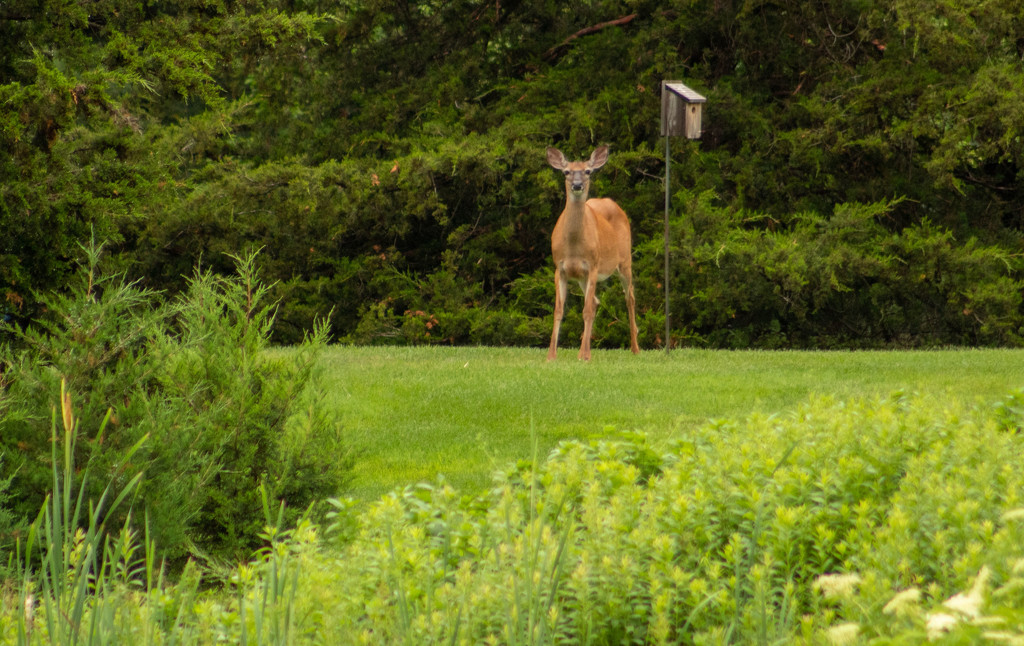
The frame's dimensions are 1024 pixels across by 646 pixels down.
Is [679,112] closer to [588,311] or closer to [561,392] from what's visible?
[588,311]

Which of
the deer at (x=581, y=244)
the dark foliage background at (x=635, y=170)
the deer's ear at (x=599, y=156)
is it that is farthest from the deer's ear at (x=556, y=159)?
the dark foliage background at (x=635, y=170)

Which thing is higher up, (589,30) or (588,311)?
(589,30)

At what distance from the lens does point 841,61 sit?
20.2 m

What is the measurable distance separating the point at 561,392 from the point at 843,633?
25.3 feet

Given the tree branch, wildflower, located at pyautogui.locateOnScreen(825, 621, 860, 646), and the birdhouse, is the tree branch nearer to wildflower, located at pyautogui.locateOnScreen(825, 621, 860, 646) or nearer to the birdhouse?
the birdhouse

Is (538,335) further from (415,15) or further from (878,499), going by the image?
(878,499)

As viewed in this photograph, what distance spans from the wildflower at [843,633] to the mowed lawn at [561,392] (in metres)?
4.21

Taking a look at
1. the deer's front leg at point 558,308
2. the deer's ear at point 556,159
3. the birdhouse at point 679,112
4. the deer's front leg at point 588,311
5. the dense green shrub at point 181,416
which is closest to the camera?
the dense green shrub at point 181,416

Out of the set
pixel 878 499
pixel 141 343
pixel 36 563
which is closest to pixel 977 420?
pixel 878 499

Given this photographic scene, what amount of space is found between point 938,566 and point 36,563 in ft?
12.6

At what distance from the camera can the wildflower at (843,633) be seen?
85.4 inches

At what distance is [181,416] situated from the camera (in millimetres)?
5402

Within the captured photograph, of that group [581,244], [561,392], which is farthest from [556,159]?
[561,392]

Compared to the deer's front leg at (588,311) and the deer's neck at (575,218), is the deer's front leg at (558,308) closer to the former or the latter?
the deer's front leg at (588,311)
